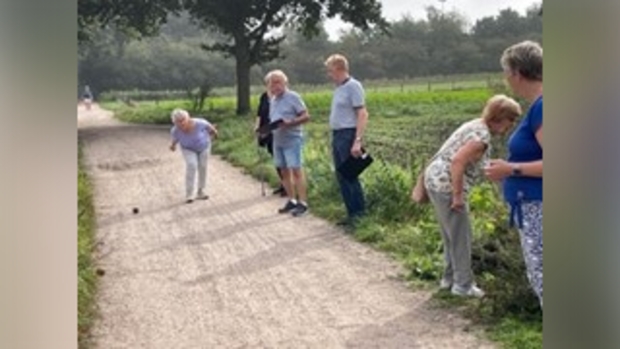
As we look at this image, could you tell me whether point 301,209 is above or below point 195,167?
below

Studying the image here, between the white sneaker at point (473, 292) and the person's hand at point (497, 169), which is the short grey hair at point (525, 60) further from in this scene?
the white sneaker at point (473, 292)

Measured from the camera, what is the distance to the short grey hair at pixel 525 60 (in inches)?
98.7

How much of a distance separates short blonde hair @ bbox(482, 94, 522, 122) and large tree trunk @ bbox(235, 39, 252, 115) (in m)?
0.70

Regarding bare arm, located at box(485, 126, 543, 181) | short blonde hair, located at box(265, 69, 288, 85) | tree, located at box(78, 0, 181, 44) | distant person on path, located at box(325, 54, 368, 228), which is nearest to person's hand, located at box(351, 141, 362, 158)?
distant person on path, located at box(325, 54, 368, 228)

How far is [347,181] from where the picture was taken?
8.58ft

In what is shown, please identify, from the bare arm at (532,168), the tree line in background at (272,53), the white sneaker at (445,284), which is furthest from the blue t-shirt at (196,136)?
the bare arm at (532,168)

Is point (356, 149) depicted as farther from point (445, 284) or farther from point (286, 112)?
point (445, 284)

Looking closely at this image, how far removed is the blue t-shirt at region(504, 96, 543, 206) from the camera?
251 cm

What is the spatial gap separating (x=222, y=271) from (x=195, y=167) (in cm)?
32

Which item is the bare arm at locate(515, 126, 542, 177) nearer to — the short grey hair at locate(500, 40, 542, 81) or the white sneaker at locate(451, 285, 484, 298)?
the short grey hair at locate(500, 40, 542, 81)

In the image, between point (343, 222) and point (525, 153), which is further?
point (343, 222)

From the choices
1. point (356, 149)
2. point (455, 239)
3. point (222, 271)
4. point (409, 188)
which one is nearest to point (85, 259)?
point (222, 271)

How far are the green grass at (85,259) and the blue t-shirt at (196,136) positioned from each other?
0.29 metres
